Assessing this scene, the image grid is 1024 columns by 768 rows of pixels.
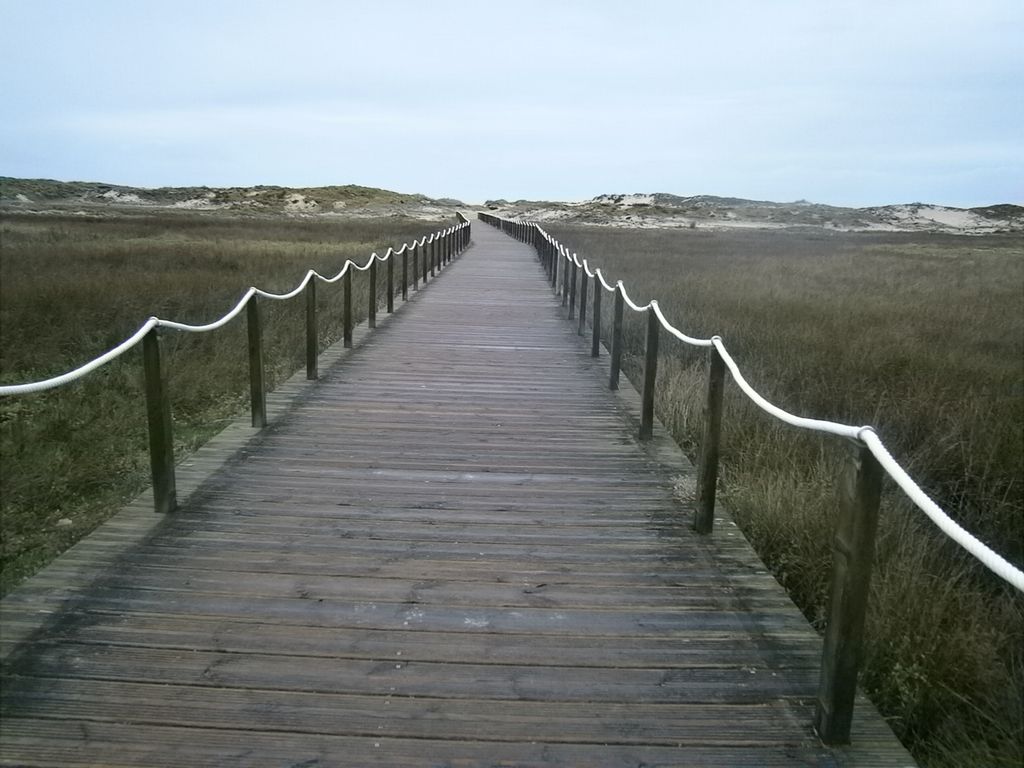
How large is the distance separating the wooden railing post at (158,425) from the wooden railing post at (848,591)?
3.41 meters

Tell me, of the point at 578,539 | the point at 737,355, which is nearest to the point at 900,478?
→ the point at 578,539

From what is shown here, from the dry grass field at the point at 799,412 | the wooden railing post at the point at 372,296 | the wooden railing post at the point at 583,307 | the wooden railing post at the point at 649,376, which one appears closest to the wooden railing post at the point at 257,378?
the dry grass field at the point at 799,412

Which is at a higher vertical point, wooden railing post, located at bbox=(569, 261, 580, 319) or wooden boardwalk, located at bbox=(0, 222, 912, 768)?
wooden railing post, located at bbox=(569, 261, 580, 319)

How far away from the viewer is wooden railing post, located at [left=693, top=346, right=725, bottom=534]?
4.58 metres

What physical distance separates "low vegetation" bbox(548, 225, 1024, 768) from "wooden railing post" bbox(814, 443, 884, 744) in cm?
45

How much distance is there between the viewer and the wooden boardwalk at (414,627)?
2857 mm

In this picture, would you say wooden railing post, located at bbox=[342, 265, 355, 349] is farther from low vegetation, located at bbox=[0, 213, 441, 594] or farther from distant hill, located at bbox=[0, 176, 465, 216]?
distant hill, located at bbox=[0, 176, 465, 216]

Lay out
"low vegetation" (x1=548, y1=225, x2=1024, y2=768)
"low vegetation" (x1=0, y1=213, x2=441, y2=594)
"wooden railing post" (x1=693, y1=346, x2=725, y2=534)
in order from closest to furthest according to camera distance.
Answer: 1. "low vegetation" (x1=548, y1=225, x2=1024, y2=768)
2. "wooden railing post" (x1=693, y1=346, x2=725, y2=534)
3. "low vegetation" (x1=0, y1=213, x2=441, y2=594)

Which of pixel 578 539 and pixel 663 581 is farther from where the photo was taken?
pixel 578 539

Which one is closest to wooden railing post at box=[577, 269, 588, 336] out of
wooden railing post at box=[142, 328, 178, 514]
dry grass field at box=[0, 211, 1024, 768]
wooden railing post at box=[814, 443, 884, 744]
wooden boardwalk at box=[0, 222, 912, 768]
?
dry grass field at box=[0, 211, 1024, 768]

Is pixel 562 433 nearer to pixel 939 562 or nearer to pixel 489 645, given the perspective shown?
pixel 939 562

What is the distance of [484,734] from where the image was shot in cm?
288

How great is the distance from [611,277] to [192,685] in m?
17.7

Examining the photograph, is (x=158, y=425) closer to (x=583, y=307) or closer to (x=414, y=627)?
(x=414, y=627)
